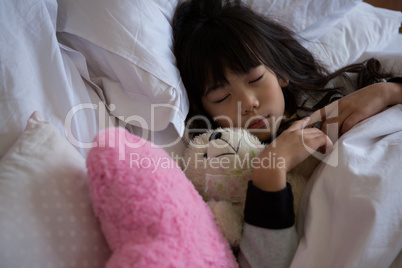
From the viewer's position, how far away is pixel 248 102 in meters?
0.85

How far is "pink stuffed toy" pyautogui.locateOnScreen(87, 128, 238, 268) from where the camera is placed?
1.61 ft

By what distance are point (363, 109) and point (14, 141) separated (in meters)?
0.79

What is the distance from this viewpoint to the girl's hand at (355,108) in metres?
0.80

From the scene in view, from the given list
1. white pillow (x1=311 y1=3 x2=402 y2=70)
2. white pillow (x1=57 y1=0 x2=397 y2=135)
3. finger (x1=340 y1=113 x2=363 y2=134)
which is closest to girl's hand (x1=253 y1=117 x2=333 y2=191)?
finger (x1=340 y1=113 x2=363 y2=134)

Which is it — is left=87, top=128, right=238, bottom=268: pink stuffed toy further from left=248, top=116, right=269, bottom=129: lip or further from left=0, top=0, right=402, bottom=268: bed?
left=248, top=116, right=269, bottom=129: lip

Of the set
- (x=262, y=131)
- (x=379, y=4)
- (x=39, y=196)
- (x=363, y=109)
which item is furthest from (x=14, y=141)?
(x=379, y=4)

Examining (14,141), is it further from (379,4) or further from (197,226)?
(379,4)

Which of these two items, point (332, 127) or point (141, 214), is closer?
point (141, 214)

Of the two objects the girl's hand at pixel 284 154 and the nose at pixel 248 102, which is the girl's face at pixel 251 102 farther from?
the girl's hand at pixel 284 154

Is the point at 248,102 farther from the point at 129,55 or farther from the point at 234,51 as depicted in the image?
the point at 129,55

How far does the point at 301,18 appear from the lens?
1134 mm

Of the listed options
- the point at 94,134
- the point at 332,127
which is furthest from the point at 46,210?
the point at 332,127

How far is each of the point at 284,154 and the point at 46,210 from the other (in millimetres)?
460

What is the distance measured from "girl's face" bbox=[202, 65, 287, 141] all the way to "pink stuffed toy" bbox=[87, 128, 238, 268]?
1.22 feet
